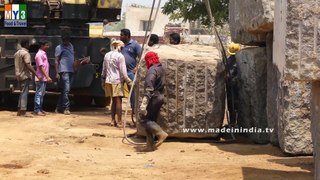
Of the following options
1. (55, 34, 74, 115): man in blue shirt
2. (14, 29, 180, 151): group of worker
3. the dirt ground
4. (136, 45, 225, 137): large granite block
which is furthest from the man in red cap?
(55, 34, 74, 115): man in blue shirt

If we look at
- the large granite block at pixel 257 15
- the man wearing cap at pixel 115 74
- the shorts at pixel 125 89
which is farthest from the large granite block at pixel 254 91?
the shorts at pixel 125 89

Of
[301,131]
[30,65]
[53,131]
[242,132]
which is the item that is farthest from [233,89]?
[30,65]

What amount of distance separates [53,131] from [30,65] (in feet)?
7.08

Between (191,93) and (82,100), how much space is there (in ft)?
20.9

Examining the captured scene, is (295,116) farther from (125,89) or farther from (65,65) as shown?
(65,65)

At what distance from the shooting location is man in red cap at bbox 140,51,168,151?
884 cm

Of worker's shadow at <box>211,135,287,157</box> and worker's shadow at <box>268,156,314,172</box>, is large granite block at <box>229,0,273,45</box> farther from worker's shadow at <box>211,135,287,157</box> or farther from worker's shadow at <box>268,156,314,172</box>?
worker's shadow at <box>268,156,314,172</box>

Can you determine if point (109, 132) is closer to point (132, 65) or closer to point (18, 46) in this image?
point (132, 65)

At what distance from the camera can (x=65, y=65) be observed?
13148 millimetres

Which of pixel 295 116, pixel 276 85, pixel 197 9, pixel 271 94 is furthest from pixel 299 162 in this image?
pixel 197 9

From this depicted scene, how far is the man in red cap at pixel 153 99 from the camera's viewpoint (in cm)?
884

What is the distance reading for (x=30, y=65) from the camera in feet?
41.1

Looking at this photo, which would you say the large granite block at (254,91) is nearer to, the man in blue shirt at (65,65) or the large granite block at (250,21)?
the large granite block at (250,21)

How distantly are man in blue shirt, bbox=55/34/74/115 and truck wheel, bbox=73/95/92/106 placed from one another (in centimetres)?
177
